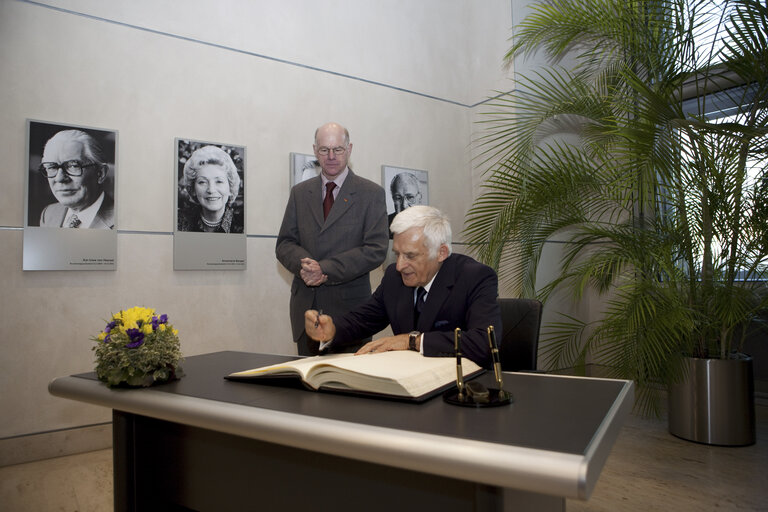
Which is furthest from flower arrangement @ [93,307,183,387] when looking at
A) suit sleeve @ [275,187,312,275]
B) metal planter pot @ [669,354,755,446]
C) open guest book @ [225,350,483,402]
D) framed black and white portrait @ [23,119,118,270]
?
metal planter pot @ [669,354,755,446]

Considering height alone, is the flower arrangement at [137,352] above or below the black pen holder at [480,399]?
above

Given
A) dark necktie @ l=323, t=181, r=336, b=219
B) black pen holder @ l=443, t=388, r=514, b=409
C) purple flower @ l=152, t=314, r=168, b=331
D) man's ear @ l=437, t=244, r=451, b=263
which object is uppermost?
dark necktie @ l=323, t=181, r=336, b=219

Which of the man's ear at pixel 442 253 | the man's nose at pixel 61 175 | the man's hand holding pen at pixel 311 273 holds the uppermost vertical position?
the man's nose at pixel 61 175

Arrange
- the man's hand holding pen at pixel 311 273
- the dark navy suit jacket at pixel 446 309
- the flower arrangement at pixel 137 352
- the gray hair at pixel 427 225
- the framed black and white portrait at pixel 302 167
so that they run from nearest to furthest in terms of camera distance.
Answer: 1. the flower arrangement at pixel 137 352
2. the dark navy suit jacket at pixel 446 309
3. the gray hair at pixel 427 225
4. the man's hand holding pen at pixel 311 273
5. the framed black and white portrait at pixel 302 167

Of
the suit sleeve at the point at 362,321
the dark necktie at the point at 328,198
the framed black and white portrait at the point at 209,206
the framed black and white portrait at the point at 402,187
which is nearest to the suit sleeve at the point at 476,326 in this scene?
the suit sleeve at the point at 362,321

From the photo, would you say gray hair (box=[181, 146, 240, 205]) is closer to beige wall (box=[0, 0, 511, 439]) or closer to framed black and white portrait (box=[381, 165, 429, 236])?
beige wall (box=[0, 0, 511, 439])

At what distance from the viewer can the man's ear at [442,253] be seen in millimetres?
2355

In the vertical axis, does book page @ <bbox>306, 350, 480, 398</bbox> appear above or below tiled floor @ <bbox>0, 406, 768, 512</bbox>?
above

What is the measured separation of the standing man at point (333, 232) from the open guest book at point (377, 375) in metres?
1.68

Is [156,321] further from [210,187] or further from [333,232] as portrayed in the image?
[210,187]

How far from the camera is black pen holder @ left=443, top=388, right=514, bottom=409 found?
1186 mm

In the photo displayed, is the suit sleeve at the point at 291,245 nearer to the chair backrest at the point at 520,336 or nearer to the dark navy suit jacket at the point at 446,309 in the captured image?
the dark navy suit jacket at the point at 446,309

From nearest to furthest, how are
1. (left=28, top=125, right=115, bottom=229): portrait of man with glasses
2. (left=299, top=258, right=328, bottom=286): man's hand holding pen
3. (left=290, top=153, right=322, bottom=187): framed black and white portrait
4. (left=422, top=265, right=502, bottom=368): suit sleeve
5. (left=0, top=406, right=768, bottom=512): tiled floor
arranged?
(left=422, top=265, right=502, bottom=368): suit sleeve → (left=0, top=406, right=768, bottom=512): tiled floor → (left=299, top=258, right=328, bottom=286): man's hand holding pen → (left=28, top=125, right=115, bottom=229): portrait of man with glasses → (left=290, top=153, right=322, bottom=187): framed black and white portrait

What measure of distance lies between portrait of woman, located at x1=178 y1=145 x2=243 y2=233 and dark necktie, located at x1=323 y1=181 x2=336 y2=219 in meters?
0.89
